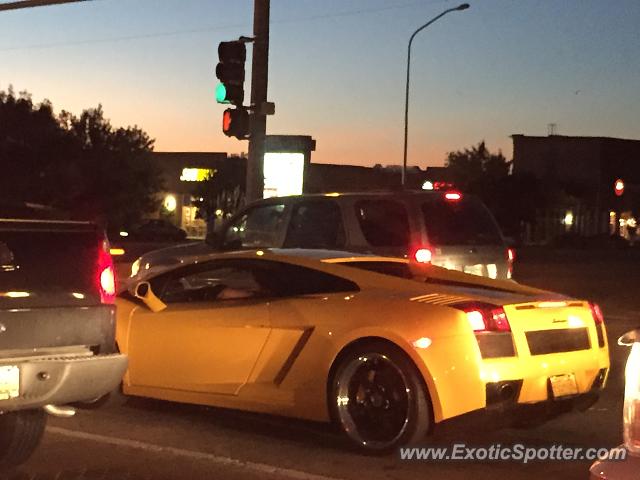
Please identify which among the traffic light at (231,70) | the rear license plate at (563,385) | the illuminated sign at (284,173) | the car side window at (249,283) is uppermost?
the traffic light at (231,70)

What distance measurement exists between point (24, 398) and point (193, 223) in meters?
69.1

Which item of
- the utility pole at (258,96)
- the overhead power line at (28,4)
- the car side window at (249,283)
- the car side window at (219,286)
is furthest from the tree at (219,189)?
the car side window at (249,283)

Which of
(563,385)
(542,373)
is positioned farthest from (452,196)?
(542,373)

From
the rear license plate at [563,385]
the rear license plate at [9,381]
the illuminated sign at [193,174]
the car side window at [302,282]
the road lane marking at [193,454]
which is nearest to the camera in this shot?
the rear license plate at [9,381]

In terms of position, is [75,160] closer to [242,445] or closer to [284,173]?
[284,173]

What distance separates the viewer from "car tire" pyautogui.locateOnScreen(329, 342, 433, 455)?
731 centimetres

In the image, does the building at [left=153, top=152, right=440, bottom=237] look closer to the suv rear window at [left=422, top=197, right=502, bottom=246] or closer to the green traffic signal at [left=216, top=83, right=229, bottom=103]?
the green traffic signal at [left=216, top=83, right=229, bottom=103]

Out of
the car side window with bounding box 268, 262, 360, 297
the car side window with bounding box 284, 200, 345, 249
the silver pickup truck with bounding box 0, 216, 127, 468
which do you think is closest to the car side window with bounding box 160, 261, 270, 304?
the car side window with bounding box 268, 262, 360, 297

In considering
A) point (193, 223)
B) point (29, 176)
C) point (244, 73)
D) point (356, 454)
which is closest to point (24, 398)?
point (356, 454)

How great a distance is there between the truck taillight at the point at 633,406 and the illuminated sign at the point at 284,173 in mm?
23335

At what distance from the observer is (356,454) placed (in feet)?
24.7

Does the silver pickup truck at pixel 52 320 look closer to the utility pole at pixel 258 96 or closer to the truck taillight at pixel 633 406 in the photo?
the truck taillight at pixel 633 406

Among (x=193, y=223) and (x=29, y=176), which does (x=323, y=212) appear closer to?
(x=29, y=176)

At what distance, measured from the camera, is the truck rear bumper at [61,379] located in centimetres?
621
